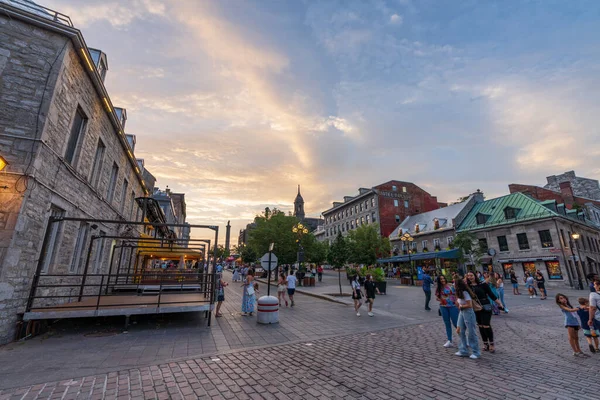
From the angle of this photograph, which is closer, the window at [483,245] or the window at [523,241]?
the window at [523,241]

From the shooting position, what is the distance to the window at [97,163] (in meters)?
11.4

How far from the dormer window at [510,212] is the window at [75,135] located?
127ft

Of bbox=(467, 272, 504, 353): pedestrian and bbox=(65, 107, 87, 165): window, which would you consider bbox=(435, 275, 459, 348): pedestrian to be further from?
bbox=(65, 107, 87, 165): window

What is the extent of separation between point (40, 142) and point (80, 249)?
215 inches

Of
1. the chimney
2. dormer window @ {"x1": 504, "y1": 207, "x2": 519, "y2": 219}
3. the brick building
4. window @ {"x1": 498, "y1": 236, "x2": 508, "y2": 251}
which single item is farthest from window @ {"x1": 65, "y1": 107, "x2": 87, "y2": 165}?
the chimney

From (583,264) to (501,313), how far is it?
90.7 ft

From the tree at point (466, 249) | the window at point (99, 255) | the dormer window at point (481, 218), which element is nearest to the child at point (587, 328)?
the window at point (99, 255)

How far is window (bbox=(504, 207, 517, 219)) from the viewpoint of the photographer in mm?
29877

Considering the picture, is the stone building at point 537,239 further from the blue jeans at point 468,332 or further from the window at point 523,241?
the blue jeans at point 468,332

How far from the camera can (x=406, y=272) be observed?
31.2 m

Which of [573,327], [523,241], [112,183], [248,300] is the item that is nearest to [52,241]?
[112,183]

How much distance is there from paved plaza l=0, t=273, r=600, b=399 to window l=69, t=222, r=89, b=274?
239 centimetres

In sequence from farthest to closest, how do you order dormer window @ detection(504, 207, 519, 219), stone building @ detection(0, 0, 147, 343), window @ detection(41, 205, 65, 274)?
1. dormer window @ detection(504, 207, 519, 219)
2. window @ detection(41, 205, 65, 274)
3. stone building @ detection(0, 0, 147, 343)

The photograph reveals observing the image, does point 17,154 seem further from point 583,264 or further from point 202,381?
point 583,264
